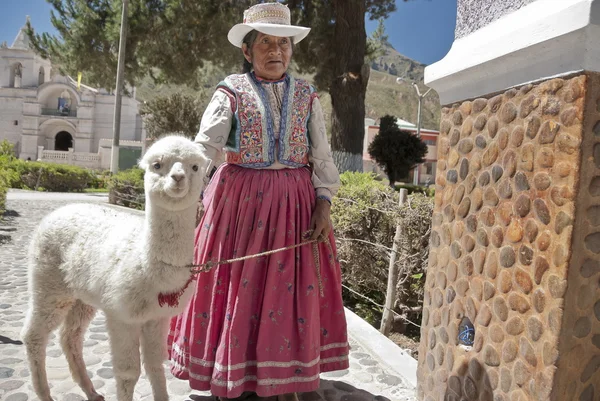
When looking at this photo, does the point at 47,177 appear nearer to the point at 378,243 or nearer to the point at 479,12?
the point at 378,243

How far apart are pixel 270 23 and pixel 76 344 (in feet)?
6.74

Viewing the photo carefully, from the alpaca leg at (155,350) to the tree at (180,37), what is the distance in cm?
938

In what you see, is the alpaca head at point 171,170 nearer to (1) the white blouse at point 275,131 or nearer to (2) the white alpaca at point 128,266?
(2) the white alpaca at point 128,266

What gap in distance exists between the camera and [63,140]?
4562 centimetres

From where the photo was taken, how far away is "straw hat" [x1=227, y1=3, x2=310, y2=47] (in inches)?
103

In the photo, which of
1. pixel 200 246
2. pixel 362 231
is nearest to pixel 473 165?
pixel 200 246

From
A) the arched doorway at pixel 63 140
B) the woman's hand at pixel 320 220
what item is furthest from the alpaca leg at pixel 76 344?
the arched doorway at pixel 63 140

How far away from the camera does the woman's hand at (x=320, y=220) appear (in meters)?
2.69

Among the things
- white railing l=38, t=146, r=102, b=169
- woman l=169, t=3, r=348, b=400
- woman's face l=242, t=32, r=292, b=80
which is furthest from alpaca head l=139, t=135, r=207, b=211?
white railing l=38, t=146, r=102, b=169

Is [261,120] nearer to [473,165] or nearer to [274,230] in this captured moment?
[274,230]

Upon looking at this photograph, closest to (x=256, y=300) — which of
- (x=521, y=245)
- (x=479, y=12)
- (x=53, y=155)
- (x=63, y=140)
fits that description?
(x=521, y=245)

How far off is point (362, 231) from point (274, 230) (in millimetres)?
3130

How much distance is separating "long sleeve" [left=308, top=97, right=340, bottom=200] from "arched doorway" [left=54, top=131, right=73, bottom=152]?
47627mm

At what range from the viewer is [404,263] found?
5035mm
